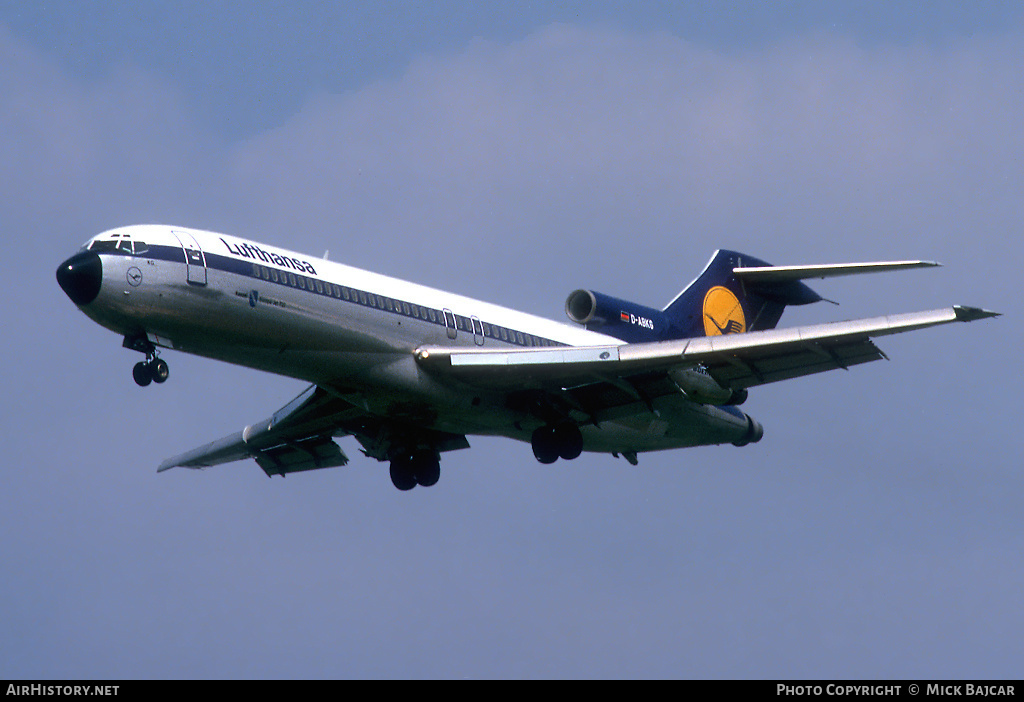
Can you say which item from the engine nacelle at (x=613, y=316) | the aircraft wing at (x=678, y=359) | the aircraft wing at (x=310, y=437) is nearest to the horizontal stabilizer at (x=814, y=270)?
the aircraft wing at (x=678, y=359)

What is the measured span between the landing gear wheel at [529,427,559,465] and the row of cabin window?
2.05 meters

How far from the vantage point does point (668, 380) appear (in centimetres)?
3119

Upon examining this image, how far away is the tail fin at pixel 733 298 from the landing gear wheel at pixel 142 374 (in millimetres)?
14675

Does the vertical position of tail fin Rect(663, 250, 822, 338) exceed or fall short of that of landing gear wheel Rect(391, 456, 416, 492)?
it exceeds it

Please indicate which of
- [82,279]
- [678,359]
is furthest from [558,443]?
[82,279]

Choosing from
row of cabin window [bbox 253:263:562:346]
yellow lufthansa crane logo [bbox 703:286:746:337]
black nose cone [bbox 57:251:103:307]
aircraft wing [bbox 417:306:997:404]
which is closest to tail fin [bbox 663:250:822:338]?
yellow lufthansa crane logo [bbox 703:286:746:337]

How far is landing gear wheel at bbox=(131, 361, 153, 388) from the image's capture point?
27.5 m

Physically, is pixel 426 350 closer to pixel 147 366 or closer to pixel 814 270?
pixel 147 366

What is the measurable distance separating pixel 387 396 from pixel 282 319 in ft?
10.8

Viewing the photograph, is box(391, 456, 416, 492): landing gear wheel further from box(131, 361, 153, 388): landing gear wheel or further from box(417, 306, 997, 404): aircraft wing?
box(131, 361, 153, 388): landing gear wheel

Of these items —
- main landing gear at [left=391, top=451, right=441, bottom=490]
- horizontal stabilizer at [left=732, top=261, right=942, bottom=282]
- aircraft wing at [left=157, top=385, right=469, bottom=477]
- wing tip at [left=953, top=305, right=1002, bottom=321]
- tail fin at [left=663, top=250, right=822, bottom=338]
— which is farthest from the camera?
tail fin at [left=663, top=250, right=822, bottom=338]

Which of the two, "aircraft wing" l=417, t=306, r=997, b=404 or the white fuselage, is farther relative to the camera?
"aircraft wing" l=417, t=306, r=997, b=404
